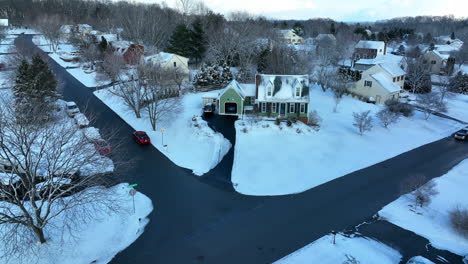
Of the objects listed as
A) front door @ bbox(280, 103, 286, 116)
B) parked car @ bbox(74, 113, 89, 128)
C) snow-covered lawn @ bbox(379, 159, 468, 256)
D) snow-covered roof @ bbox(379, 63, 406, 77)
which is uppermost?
snow-covered roof @ bbox(379, 63, 406, 77)

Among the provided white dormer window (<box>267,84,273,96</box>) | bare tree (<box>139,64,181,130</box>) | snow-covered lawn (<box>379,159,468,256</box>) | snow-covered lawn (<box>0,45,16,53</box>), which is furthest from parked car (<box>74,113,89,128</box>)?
snow-covered lawn (<box>0,45,16,53</box>)

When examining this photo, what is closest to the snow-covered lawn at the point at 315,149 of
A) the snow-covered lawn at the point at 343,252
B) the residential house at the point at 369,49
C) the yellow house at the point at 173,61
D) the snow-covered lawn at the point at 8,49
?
the snow-covered lawn at the point at 343,252

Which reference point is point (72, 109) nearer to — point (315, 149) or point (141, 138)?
point (141, 138)

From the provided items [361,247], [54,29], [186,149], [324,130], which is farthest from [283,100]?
[54,29]

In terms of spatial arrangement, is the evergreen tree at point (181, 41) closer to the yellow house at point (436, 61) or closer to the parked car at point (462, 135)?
the parked car at point (462, 135)

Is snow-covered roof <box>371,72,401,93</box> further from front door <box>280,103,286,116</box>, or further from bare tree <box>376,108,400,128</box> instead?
front door <box>280,103,286,116</box>

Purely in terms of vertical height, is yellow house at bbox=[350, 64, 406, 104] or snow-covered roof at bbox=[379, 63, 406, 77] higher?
snow-covered roof at bbox=[379, 63, 406, 77]
